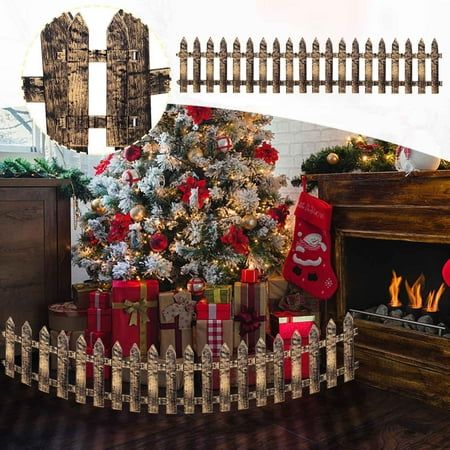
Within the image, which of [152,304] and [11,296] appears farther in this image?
[11,296]

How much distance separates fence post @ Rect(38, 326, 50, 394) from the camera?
11.3 feet

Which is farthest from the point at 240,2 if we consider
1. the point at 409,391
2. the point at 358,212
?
the point at 409,391

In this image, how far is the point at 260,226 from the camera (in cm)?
424

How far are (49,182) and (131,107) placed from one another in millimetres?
1765

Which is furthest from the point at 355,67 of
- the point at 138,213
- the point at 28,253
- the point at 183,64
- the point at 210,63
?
the point at 28,253

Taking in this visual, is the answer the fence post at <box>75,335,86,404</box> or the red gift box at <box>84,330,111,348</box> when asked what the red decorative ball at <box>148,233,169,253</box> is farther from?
the fence post at <box>75,335,86,404</box>

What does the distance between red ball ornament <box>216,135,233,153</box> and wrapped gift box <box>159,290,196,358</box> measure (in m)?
0.90

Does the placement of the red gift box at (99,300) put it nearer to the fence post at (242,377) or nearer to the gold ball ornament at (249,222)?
the gold ball ornament at (249,222)

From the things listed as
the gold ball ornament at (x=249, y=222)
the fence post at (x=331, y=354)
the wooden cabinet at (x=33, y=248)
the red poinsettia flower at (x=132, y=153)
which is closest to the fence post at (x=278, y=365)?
the fence post at (x=331, y=354)

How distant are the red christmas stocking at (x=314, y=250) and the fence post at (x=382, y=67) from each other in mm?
1299

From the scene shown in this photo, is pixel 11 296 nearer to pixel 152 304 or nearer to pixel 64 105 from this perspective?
pixel 152 304

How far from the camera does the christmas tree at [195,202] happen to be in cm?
406

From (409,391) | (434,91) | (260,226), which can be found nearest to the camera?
(434,91)

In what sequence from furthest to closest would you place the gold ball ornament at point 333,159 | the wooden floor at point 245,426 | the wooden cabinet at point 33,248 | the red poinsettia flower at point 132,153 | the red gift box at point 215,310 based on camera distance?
the wooden cabinet at point 33,248 < the red poinsettia flower at point 132,153 < the gold ball ornament at point 333,159 < the red gift box at point 215,310 < the wooden floor at point 245,426
